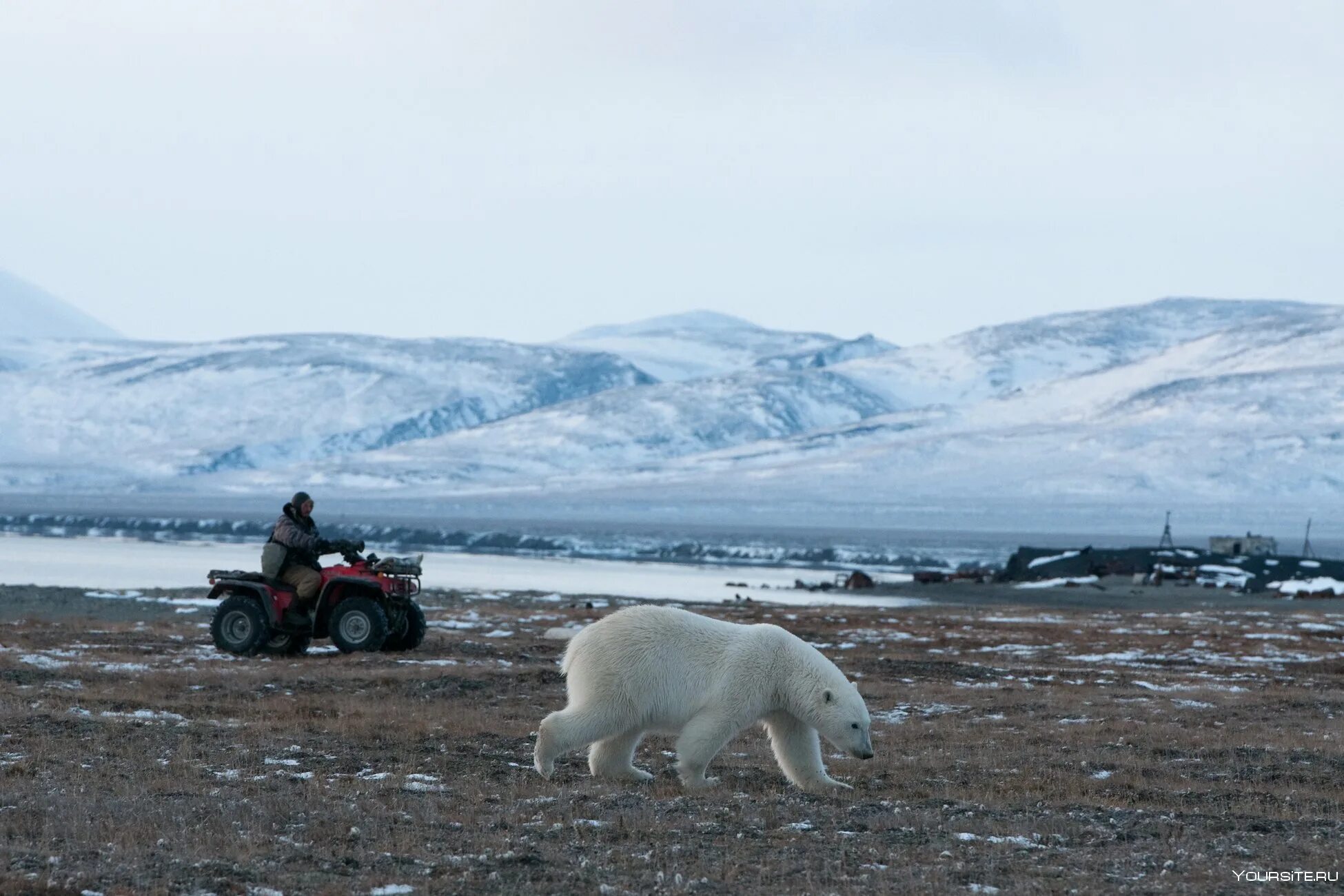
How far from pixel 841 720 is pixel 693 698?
1007 millimetres

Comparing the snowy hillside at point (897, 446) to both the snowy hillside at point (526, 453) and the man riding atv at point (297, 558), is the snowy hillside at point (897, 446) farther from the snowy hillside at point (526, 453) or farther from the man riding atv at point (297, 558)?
the man riding atv at point (297, 558)

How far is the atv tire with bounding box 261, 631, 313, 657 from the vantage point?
20172 mm

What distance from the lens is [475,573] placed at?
2318 inches

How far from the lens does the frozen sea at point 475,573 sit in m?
46.1

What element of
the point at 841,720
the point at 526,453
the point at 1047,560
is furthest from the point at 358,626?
the point at 526,453

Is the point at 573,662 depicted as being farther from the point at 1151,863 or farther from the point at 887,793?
the point at 1151,863

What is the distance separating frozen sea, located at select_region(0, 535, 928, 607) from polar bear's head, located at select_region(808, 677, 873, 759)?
101ft

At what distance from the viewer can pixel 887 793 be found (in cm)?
1054

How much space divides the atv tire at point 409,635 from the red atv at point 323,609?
0.19 metres

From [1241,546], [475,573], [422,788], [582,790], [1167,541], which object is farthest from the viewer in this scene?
[1167,541]

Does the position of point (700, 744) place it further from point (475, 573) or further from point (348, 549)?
point (475, 573)

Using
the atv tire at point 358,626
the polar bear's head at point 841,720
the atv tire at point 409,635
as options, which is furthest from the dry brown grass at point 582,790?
the atv tire at point 409,635

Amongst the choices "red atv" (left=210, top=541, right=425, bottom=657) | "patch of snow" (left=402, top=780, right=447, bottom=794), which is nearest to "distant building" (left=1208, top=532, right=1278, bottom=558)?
"red atv" (left=210, top=541, right=425, bottom=657)

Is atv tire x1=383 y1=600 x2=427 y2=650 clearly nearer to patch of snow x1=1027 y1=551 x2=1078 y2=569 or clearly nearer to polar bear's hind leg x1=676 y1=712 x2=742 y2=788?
polar bear's hind leg x1=676 y1=712 x2=742 y2=788
